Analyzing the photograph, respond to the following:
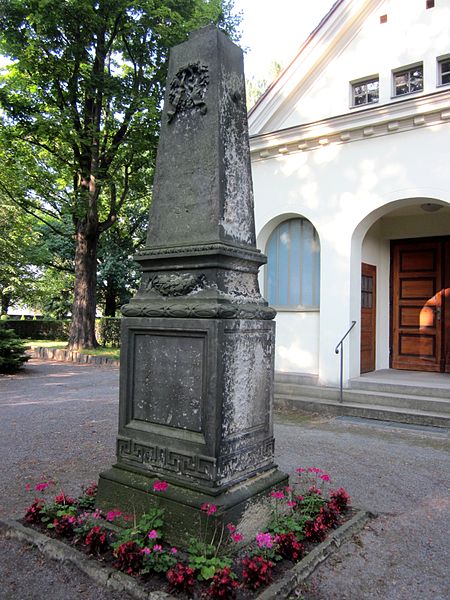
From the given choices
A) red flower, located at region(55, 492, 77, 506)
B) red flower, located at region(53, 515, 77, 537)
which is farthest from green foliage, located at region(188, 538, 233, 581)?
red flower, located at region(55, 492, 77, 506)

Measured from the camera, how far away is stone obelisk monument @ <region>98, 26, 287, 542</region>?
321 centimetres

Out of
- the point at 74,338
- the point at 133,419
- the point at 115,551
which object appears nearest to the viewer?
the point at 115,551

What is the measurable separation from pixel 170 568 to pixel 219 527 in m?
0.38

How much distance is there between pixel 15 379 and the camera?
39.9ft

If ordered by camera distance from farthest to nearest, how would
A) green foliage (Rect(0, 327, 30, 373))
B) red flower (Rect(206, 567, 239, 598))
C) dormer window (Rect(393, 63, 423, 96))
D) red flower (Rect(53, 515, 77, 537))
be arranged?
1. green foliage (Rect(0, 327, 30, 373))
2. dormer window (Rect(393, 63, 423, 96))
3. red flower (Rect(53, 515, 77, 537))
4. red flower (Rect(206, 567, 239, 598))

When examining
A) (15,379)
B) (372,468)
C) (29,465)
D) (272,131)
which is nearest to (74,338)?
(15,379)

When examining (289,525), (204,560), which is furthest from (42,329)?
(204,560)

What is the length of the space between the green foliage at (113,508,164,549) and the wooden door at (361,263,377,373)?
7166mm

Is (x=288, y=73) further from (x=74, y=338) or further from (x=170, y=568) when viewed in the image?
(x=74, y=338)

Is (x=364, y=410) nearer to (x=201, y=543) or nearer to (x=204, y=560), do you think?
(x=201, y=543)

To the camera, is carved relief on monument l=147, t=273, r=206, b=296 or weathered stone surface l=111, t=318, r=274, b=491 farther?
carved relief on monument l=147, t=273, r=206, b=296

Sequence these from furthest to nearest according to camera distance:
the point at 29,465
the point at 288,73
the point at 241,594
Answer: the point at 288,73, the point at 29,465, the point at 241,594

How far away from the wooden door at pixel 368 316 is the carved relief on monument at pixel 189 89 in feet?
21.8

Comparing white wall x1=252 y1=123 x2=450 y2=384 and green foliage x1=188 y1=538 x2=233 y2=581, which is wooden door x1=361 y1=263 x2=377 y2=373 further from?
green foliage x1=188 y1=538 x2=233 y2=581
